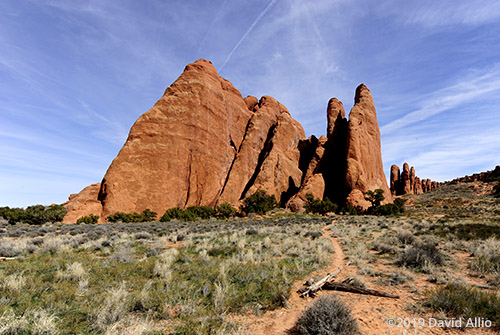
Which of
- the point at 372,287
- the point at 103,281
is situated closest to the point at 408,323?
the point at 372,287

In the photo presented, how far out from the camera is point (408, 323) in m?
4.70

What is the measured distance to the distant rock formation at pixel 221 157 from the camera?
41.7 metres

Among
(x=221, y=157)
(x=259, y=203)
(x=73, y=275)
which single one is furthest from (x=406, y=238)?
(x=221, y=157)

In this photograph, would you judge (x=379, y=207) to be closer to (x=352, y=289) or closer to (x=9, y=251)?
(x=352, y=289)

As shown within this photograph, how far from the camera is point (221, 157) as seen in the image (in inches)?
2112

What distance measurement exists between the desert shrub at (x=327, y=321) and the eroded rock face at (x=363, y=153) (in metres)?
41.1

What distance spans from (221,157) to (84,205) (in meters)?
28.1

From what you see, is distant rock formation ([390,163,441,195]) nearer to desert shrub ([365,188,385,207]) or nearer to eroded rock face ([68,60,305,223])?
eroded rock face ([68,60,305,223])

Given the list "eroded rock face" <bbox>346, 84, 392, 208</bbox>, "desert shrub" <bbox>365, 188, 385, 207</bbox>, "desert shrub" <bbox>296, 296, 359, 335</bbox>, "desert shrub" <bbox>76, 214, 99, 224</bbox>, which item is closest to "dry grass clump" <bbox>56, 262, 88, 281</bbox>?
"desert shrub" <bbox>296, 296, 359, 335</bbox>

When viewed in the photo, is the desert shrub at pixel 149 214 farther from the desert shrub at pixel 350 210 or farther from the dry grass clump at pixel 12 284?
the dry grass clump at pixel 12 284

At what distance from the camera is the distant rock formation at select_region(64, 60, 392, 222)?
41656 mm

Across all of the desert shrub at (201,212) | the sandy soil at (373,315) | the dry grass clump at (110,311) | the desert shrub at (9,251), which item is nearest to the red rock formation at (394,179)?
the desert shrub at (201,212)

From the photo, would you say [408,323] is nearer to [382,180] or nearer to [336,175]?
[336,175]

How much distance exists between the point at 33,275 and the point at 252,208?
3622 cm
